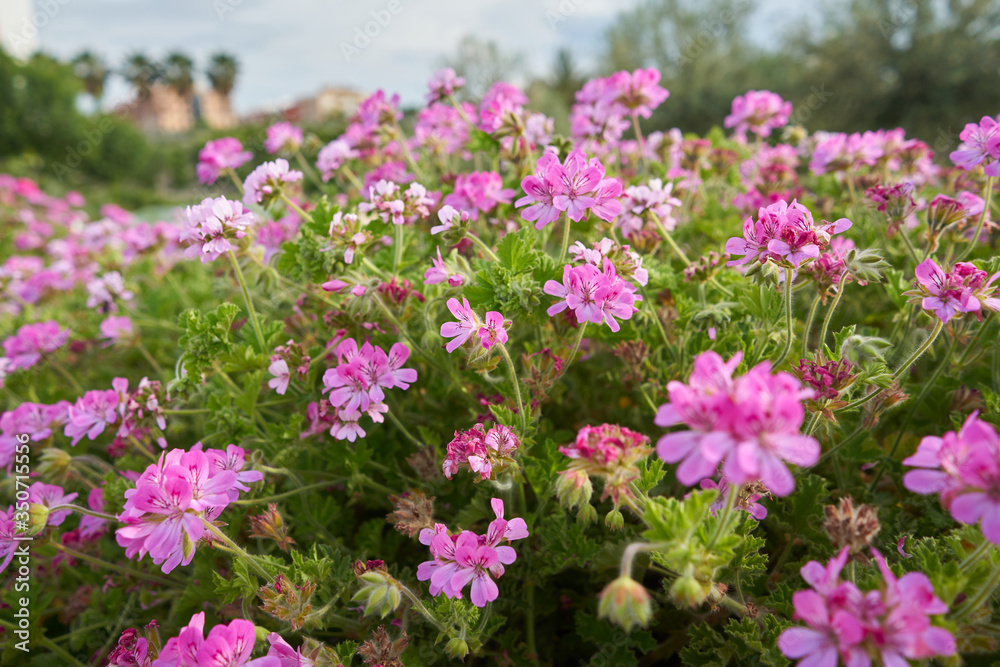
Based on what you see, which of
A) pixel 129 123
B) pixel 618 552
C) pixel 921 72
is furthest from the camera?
pixel 129 123

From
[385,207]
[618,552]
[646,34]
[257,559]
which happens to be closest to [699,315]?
[618,552]

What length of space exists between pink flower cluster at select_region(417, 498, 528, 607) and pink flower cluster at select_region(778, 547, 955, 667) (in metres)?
0.63

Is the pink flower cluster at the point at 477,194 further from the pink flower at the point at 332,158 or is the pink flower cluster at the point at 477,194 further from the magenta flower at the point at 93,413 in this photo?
the magenta flower at the point at 93,413

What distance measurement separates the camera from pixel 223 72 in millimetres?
53531

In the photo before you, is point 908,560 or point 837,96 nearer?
point 908,560

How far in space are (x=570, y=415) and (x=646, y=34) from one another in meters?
29.2

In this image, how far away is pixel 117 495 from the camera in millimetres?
1980

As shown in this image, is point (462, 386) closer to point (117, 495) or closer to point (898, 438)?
point (117, 495)

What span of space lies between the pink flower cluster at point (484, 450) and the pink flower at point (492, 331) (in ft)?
0.71

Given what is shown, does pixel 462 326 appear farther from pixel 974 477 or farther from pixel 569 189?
pixel 974 477

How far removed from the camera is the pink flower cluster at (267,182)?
2072mm

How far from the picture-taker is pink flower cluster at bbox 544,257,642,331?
4.69 feet

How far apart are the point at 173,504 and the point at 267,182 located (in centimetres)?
129

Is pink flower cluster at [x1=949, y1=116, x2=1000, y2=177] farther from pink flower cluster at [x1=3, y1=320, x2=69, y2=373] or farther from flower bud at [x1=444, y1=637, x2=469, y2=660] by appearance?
pink flower cluster at [x1=3, y1=320, x2=69, y2=373]
